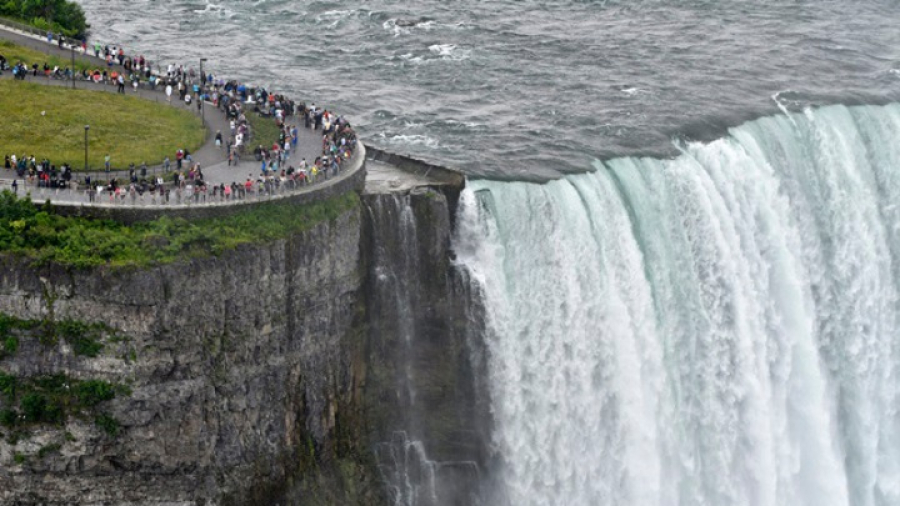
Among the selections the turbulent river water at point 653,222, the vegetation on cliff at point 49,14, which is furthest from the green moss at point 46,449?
the vegetation on cliff at point 49,14

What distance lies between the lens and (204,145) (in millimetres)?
72750

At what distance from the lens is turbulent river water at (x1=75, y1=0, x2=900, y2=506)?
72.4 metres

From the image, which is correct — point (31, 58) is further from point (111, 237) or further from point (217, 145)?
point (111, 237)

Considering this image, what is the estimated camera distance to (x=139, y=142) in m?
71.0

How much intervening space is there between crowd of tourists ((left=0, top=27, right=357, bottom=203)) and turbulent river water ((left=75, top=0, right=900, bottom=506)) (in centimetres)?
694

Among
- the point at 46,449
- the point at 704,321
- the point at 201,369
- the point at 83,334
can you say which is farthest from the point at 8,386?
the point at 704,321

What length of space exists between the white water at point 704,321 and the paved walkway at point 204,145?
339 inches

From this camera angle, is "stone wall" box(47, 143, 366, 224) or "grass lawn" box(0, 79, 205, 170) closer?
"stone wall" box(47, 143, 366, 224)

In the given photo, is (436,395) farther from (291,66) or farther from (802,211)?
(291,66)

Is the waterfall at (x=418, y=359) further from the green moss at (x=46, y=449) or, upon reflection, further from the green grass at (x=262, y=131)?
the green moss at (x=46, y=449)

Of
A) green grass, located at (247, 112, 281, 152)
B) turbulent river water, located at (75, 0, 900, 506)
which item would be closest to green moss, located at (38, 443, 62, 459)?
green grass, located at (247, 112, 281, 152)

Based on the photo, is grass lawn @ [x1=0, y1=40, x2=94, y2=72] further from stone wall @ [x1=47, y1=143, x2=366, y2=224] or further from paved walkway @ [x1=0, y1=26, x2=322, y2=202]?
stone wall @ [x1=47, y1=143, x2=366, y2=224]

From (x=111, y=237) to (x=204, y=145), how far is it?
44.5 ft

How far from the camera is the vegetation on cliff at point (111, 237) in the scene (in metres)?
59.1
